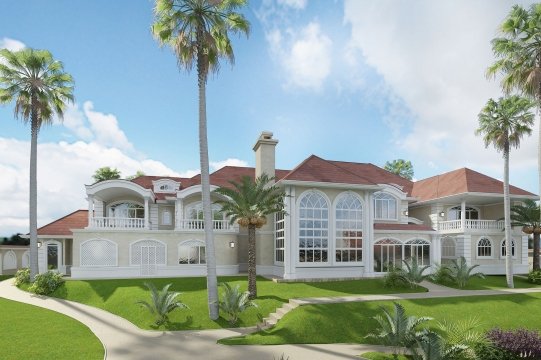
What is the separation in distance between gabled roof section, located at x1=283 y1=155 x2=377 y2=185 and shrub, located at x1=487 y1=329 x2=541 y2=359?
13.5 metres

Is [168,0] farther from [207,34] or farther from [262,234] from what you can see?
[262,234]

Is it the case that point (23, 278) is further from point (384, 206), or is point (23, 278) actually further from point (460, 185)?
point (460, 185)

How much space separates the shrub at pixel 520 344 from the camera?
531 inches

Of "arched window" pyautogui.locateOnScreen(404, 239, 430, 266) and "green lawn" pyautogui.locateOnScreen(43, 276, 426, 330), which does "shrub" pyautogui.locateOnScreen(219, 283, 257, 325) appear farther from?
"arched window" pyautogui.locateOnScreen(404, 239, 430, 266)

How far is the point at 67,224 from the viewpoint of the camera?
31969 mm

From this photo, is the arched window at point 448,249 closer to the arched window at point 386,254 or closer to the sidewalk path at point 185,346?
the arched window at point 386,254

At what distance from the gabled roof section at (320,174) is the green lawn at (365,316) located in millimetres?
9057

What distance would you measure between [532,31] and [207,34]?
59.5 ft

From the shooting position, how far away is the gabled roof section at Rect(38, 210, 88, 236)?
100 ft

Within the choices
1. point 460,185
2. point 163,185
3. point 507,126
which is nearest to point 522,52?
point 507,126

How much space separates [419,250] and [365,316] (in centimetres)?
1453

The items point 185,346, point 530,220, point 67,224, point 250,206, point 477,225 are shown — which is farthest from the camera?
point 477,225

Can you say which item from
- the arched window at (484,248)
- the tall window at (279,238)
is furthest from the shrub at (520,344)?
the arched window at (484,248)

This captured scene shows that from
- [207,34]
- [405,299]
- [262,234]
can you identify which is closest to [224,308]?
[405,299]
